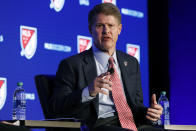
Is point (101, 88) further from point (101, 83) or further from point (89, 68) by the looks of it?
point (101, 83)

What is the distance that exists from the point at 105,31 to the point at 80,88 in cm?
50

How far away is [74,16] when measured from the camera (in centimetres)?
487

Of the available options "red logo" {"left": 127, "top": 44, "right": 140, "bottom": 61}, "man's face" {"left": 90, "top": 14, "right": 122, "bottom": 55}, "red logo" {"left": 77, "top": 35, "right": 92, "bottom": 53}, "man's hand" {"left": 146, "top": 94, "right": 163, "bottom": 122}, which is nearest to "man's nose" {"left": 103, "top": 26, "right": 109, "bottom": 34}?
"man's face" {"left": 90, "top": 14, "right": 122, "bottom": 55}

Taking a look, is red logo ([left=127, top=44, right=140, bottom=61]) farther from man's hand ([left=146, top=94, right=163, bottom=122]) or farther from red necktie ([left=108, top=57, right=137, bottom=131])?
man's hand ([left=146, top=94, right=163, bottom=122])

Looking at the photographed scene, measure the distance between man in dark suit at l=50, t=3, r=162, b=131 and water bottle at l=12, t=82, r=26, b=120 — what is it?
660 millimetres

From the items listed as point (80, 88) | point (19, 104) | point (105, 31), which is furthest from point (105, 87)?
point (19, 104)

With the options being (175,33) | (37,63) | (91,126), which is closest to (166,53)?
(175,33)

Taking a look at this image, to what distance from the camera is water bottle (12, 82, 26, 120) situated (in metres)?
3.79

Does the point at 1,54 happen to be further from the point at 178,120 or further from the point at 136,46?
the point at 178,120

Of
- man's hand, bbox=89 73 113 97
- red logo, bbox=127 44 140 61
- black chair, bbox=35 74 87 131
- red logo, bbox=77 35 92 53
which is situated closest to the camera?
man's hand, bbox=89 73 113 97

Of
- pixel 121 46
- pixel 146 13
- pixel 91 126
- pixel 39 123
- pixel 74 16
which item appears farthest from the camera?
pixel 146 13

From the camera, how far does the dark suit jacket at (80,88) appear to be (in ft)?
10.4

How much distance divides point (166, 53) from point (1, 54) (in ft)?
8.69

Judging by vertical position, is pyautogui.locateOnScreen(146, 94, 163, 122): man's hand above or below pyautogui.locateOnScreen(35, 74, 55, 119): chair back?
below
